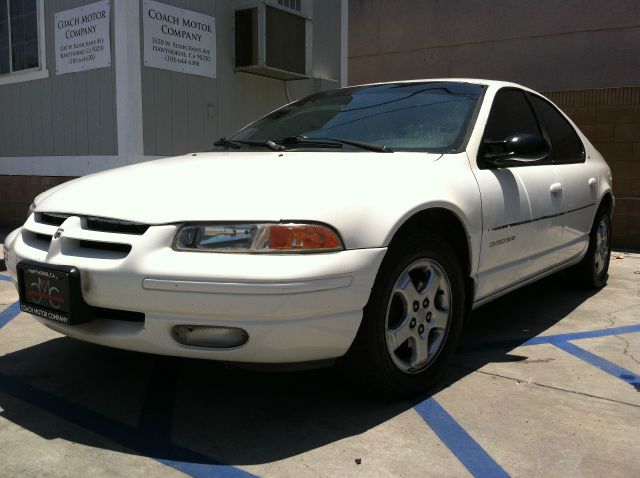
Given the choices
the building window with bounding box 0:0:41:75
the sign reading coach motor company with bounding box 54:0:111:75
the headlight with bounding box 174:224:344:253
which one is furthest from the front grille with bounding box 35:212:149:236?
the building window with bounding box 0:0:41:75

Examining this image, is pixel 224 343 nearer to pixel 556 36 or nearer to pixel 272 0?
pixel 272 0

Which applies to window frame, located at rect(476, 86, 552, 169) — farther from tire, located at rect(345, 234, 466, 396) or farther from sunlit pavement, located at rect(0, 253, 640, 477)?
sunlit pavement, located at rect(0, 253, 640, 477)

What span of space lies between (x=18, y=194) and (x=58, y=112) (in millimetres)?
1452

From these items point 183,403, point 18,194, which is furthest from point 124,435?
point 18,194

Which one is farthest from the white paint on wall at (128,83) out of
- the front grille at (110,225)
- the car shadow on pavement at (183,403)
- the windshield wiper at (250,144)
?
the front grille at (110,225)

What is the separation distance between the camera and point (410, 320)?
2924mm

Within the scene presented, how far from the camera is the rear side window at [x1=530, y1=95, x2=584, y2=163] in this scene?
435 centimetres

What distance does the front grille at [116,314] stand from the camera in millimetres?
2580

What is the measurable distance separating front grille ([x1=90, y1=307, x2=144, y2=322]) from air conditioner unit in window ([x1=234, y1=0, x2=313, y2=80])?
631cm

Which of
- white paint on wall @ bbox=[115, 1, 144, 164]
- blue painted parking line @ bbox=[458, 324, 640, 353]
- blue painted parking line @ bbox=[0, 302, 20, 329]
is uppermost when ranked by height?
white paint on wall @ bbox=[115, 1, 144, 164]

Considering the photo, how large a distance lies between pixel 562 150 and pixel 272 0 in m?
5.54

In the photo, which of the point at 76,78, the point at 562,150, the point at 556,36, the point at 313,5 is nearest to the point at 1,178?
the point at 76,78

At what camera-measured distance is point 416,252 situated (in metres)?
2.86

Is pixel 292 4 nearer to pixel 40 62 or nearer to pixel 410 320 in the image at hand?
pixel 40 62
